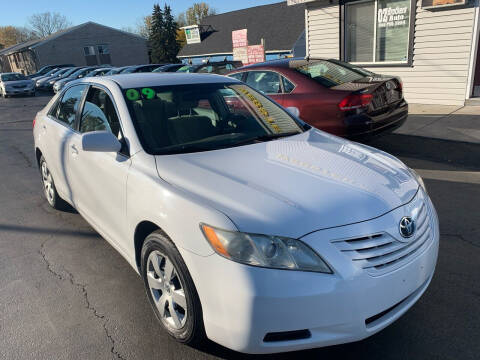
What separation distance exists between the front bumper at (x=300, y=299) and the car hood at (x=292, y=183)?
12cm

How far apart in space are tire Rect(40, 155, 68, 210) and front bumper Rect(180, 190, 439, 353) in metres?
3.27

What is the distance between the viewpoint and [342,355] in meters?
2.36

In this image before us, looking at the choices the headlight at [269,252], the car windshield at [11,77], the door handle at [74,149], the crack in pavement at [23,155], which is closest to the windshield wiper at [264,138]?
the headlight at [269,252]

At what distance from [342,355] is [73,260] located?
8.33 ft

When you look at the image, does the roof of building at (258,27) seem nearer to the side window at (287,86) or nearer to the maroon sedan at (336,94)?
the maroon sedan at (336,94)

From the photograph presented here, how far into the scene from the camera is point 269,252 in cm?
196

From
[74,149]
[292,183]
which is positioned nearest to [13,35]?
[74,149]

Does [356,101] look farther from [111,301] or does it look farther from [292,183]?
[111,301]

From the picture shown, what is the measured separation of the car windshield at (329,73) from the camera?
6.23 metres

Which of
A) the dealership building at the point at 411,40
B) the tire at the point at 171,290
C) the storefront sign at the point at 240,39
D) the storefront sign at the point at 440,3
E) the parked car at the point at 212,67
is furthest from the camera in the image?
the storefront sign at the point at 240,39

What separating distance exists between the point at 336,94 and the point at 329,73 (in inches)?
32.2

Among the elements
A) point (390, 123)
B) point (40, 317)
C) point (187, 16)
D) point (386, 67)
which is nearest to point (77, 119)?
point (40, 317)

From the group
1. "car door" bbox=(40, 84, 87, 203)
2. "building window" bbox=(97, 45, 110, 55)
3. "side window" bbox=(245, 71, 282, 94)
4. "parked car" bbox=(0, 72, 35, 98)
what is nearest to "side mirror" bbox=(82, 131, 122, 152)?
"car door" bbox=(40, 84, 87, 203)

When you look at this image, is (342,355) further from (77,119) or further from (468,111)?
(468,111)
